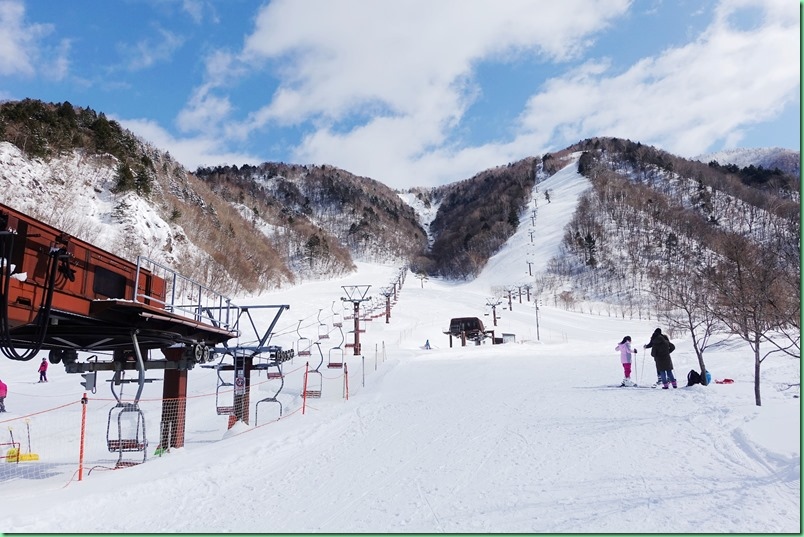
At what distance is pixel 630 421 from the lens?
9.50 m

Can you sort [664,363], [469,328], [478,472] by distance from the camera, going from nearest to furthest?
[478,472] → [664,363] → [469,328]

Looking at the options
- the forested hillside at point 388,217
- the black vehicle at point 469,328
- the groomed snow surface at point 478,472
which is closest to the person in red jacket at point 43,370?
the groomed snow surface at point 478,472

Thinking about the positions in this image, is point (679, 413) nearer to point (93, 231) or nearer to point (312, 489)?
point (312, 489)

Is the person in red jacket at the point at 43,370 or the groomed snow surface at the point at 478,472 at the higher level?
the person in red jacket at the point at 43,370

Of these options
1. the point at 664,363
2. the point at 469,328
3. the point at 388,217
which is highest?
the point at 388,217

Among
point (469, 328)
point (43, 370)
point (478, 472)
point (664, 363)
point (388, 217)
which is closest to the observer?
point (478, 472)

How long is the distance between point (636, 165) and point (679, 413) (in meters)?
160

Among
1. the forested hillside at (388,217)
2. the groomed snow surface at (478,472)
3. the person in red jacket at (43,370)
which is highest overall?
the forested hillside at (388,217)

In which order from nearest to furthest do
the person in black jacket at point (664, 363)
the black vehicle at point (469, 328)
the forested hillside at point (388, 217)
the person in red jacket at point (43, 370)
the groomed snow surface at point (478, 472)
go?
the groomed snow surface at point (478, 472) < the person in black jacket at point (664, 363) < the person in red jacket at point (43, 370) < the forested hillside at point (388, 217) < the black vehicle at point (469, 328)

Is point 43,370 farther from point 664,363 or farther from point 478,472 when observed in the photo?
point 664,363

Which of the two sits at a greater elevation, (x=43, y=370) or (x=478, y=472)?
(x=43, y=370)

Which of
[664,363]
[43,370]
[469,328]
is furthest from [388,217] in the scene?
[664,363]

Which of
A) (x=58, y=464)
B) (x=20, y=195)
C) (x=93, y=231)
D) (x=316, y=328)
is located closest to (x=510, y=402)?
(x=58, y=464)

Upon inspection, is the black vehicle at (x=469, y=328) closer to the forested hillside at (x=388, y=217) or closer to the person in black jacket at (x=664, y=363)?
the forested hillside at (x=388, y=217)
